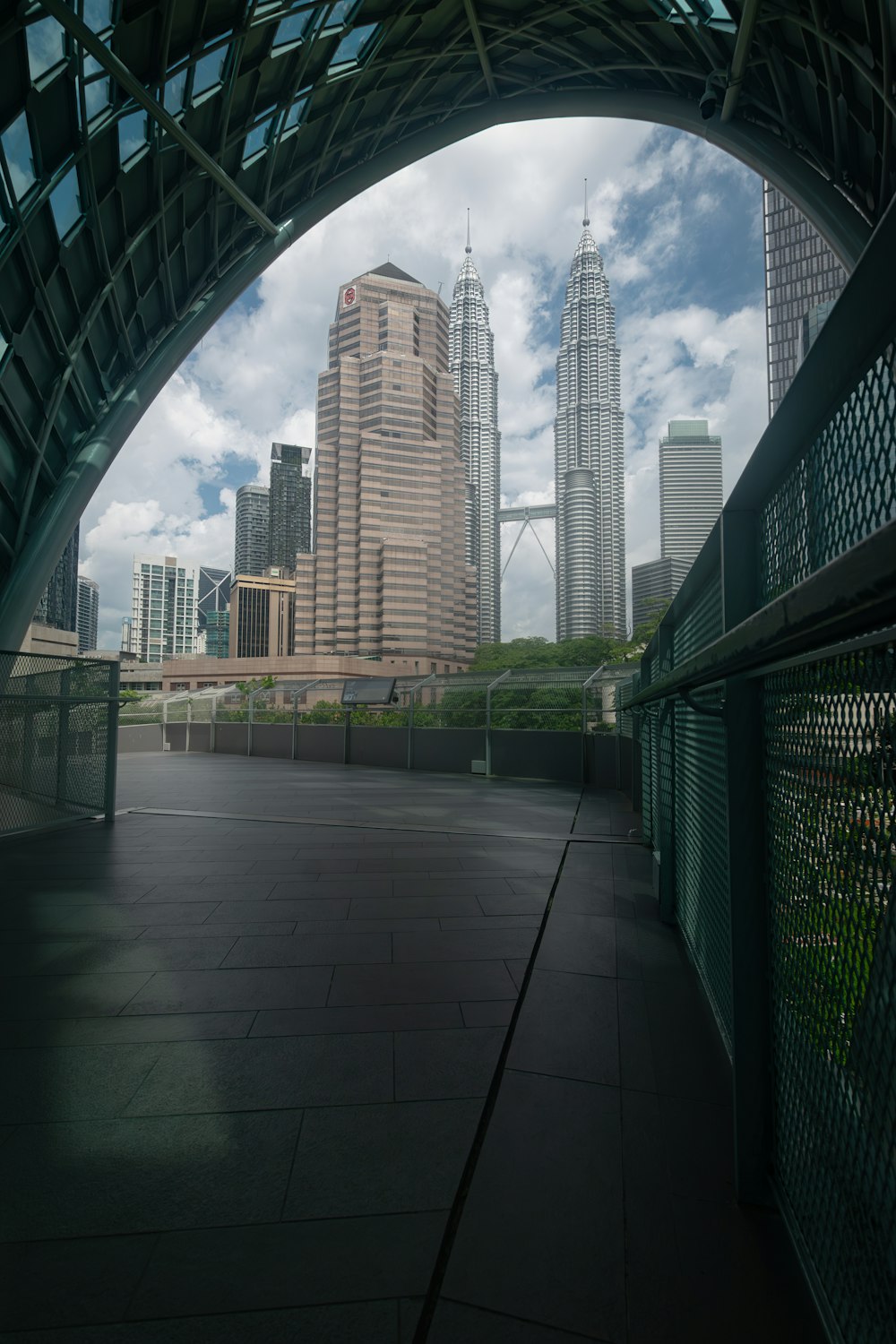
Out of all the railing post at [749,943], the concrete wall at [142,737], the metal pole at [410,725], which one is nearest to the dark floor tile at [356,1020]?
the railing post at [749,943]

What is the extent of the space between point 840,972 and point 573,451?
560 feet

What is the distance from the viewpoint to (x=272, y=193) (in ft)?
66.2

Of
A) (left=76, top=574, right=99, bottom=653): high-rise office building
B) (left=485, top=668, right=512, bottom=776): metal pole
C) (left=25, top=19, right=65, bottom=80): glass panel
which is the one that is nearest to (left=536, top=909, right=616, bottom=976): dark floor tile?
(left=485, top=668, right=512, bottom=776): metal pole

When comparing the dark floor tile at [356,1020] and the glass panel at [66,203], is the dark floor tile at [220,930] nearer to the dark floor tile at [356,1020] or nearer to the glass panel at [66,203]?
the dark floor tile at [356,1020]

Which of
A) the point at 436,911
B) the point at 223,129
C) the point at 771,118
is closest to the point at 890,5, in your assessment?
the point at 771,118

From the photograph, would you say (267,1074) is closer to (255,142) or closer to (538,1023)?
(538,1023)

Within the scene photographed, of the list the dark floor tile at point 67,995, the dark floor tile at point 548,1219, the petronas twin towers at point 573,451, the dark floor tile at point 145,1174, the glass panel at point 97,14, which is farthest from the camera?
the petronas twin towers at point 573,451

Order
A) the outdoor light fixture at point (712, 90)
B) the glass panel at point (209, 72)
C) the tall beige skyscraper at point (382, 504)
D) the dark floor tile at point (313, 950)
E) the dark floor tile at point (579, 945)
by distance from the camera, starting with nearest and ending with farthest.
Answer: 1. the dark floor tile at point (579, 945)
2. the dark floor tile at point (313, 950)
3. the glass panel at point (209, 72)
4. the outdoor light fixture at point (712, 90)
5. the tall beige skyscraper at point (382, 504)

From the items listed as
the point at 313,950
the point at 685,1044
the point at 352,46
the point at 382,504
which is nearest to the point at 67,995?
the point at 313,950

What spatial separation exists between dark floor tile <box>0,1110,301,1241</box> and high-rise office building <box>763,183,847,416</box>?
89732 mm

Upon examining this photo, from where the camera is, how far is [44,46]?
1170cm

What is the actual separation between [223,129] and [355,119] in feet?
23.2

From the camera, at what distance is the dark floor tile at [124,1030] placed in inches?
104

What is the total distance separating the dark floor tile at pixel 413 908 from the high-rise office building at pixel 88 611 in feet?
576
